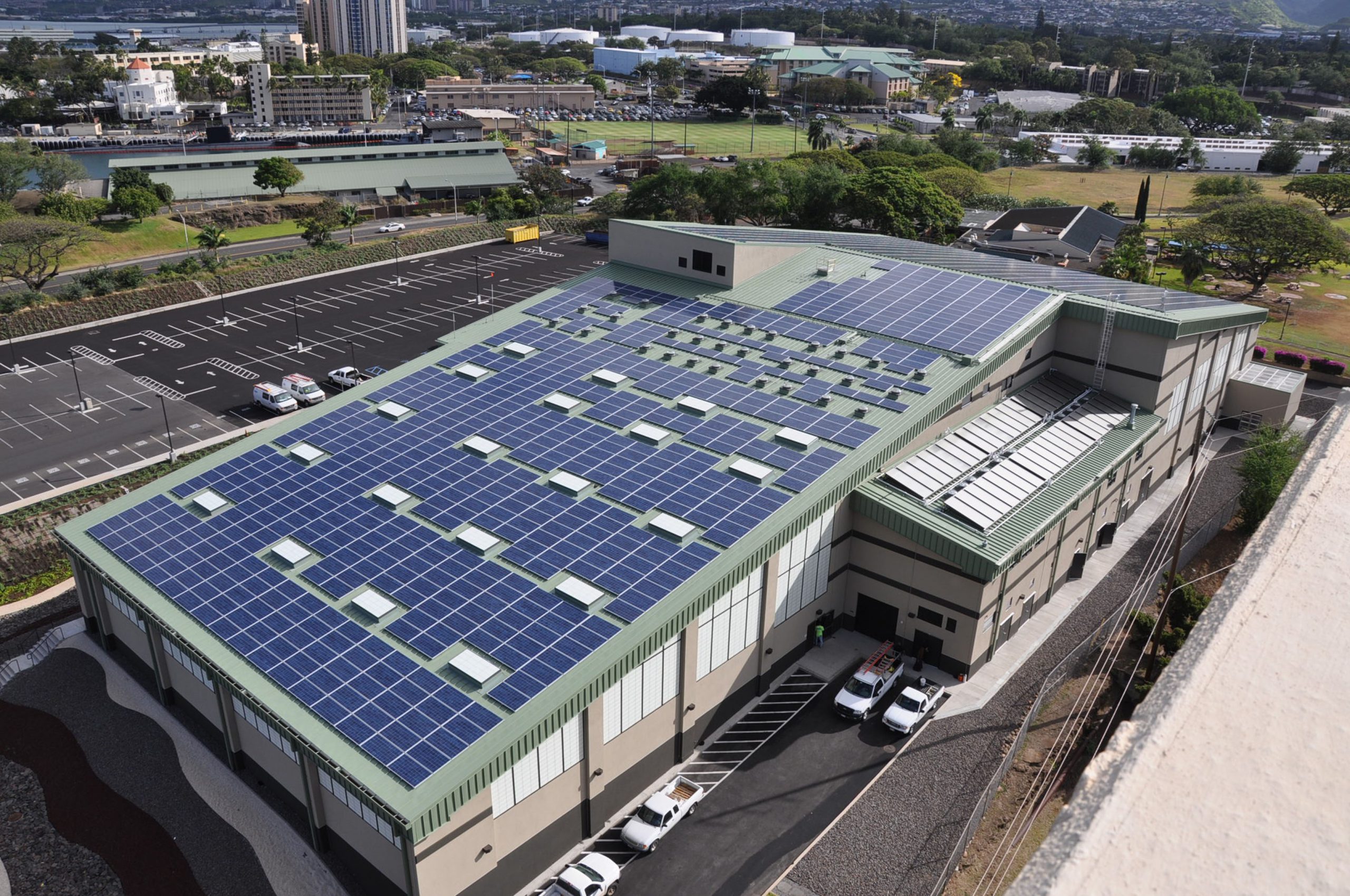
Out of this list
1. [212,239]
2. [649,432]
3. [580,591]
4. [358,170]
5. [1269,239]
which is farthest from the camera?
[358,170]

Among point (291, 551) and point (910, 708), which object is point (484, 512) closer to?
point (291, 551)

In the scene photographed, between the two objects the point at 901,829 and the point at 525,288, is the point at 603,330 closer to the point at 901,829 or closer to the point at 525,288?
the point at 901,829

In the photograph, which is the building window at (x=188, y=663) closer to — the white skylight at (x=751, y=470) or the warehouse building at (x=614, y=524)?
the warehouse building at (x=614, y=524)

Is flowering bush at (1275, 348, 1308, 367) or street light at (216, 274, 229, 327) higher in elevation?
flowering bush at (1275, 348, 1308, 367)

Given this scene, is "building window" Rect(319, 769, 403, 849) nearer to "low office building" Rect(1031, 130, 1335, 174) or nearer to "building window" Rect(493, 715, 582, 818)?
"building window" Rect(493, 715, 582, 818)

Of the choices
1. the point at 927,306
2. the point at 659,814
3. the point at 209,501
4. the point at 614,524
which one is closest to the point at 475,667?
the point at 659,814

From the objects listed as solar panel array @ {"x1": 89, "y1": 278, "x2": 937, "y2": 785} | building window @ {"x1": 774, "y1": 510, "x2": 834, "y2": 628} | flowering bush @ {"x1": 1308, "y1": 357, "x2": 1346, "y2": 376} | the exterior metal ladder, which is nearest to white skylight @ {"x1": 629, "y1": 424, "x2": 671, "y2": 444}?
solar panel array @ {"x1": 89, "y1": 278, "x2": 937, "y2": 785}

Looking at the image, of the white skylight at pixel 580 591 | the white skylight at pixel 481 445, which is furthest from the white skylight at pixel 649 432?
the white skylight at pixel 580 591
